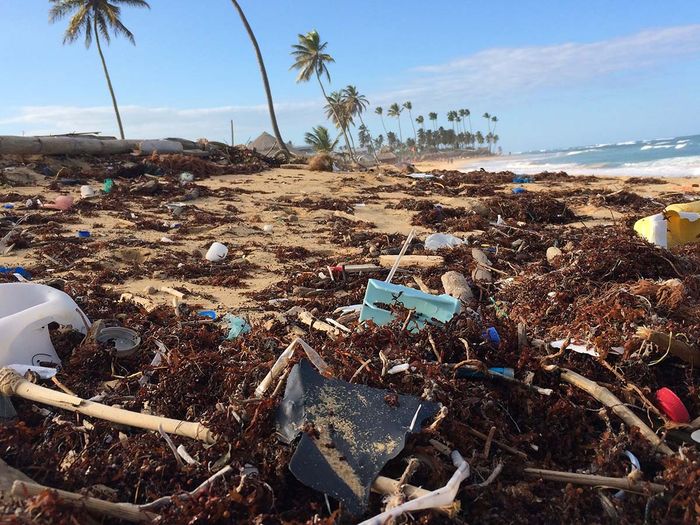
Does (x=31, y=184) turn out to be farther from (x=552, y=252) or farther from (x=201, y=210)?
(x=552, y=252)

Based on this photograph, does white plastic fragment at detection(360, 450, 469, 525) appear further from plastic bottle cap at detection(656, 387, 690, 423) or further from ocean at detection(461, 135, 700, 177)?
ocean at detection(461, 135, 700, 177)

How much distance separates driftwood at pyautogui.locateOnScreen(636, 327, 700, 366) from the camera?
96.4 inches

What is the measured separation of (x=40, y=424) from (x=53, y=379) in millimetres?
339

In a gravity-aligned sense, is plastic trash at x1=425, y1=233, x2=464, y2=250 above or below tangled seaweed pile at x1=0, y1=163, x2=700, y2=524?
below

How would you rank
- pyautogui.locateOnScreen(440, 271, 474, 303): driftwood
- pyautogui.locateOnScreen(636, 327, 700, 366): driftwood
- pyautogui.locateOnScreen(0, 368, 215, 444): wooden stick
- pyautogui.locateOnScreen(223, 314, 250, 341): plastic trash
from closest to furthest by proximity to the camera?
pyautogui.locateOnScreen(0, 368, 215, 444): wooden stick, pyautogui.locateOnScreen(636, 327, 700, 366): driftwood, pyautogui.locateOnScreen(223, 314, 250, 341): plastic trash, pyautogui.locateOnScreen(440, 271, 474, 303): driftwood

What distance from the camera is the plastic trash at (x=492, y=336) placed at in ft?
8.74

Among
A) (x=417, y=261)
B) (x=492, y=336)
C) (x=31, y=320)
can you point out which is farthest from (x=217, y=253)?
(x=492, y=336)

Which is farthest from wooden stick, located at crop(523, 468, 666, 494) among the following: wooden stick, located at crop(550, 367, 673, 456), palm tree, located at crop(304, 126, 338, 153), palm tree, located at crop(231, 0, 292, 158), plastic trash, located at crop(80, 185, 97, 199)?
palm tree, located at crop(304, 126, 338, 153)

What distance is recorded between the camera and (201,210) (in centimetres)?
957

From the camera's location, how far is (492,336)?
2.70 m

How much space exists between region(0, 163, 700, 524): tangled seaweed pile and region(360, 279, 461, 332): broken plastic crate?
220 mm

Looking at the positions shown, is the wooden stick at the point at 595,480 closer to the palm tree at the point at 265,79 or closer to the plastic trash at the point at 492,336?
the plastic trash at the point at 492,336

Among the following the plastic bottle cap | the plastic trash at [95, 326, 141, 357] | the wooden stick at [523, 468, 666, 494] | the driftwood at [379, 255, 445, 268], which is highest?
the plastic bottle cap

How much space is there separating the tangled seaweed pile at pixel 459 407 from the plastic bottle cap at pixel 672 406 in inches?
1.2
